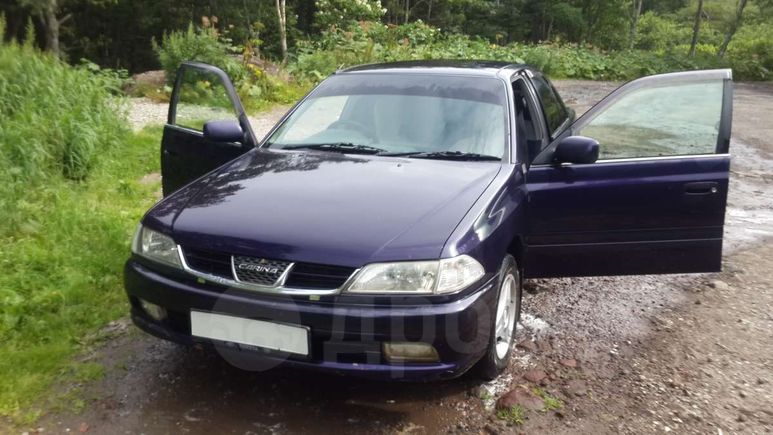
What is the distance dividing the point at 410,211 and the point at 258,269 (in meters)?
0.69

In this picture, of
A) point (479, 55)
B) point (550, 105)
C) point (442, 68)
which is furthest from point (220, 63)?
point (479, 55)

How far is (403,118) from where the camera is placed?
3.64m

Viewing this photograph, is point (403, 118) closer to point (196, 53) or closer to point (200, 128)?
point (200, 128)

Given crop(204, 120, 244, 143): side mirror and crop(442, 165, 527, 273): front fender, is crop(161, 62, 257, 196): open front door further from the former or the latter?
crop(442, 165, 527, 273): front fender

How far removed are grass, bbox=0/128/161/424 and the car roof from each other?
2147 mm

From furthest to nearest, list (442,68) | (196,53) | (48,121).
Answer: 1. (196,53)
2. (48,121)
3. (442,68)

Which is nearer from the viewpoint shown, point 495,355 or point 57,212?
point 495,355

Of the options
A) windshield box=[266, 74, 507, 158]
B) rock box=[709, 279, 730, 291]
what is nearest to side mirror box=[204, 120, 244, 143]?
windshield box=[266, 74, 507, 158]

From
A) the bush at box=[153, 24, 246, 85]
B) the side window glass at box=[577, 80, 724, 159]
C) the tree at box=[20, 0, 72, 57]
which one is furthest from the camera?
the tree at box=[20, 0, 72, 57]

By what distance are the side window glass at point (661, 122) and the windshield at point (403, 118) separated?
660mm

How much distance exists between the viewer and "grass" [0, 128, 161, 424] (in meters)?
2.97

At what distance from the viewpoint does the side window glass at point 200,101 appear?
4289 mm

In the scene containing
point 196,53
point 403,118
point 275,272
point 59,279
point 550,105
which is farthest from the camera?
point 196,53

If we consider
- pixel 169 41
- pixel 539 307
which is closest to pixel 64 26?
pixel 169 41
